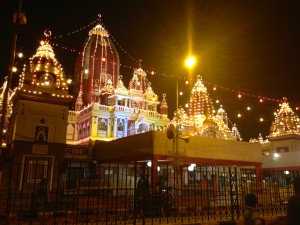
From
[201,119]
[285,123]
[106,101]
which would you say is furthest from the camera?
[201,119]

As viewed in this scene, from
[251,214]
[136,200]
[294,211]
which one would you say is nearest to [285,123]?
[136,200]

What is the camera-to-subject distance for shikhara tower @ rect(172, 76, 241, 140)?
1711 inches

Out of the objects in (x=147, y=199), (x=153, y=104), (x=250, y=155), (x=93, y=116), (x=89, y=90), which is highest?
(x=89, y=90)

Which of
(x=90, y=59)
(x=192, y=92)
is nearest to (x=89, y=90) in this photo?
(x=90, y=59)

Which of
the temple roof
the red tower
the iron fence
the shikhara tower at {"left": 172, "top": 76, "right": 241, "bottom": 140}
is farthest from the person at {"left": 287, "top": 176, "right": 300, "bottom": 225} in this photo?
the red tower

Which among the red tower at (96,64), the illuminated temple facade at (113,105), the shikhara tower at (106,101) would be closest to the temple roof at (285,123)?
the illuminated temple facade at (113,105)

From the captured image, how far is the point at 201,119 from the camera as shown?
49.3m

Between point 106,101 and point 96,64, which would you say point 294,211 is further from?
point 96,64

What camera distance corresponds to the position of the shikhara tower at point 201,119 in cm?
4347

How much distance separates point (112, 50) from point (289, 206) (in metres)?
46.5

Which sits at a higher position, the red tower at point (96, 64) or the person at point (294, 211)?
the red tower at point (96, 64)

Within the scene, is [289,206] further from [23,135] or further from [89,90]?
[89,90]

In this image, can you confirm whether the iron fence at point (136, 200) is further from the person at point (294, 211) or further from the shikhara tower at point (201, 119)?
the shikhara tower at point (201, 119)

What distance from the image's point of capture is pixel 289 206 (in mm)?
6469
